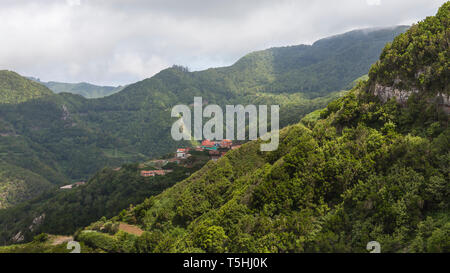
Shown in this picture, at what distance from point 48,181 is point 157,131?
7608 centimetres

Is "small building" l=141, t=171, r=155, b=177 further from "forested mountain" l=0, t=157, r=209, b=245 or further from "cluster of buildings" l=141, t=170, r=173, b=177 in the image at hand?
"forested mountain" l=0, t=157, r=209, b=245

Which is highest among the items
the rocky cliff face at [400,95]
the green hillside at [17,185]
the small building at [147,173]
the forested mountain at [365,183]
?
the rocky cliff face at [400,95]

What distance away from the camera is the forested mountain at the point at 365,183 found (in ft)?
55.3

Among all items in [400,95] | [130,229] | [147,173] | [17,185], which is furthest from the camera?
[17,185]

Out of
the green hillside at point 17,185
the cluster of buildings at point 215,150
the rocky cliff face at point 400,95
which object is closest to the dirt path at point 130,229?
the cluster of buildings at point 215,150

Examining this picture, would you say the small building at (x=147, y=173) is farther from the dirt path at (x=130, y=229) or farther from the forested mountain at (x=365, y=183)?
the forested mountain at (x=365, y=183)

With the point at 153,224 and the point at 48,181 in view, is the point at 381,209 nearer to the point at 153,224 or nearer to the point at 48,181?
the point at 153,224

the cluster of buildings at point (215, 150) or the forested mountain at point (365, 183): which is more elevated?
A: the forested mountain at point (365, 183)

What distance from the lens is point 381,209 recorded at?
57.6 ft

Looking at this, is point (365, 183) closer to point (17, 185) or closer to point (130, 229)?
point (130, 229)

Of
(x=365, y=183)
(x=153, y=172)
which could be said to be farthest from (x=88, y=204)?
(x=365, y=183)

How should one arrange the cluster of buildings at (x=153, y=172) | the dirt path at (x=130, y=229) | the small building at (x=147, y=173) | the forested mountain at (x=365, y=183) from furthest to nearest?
1. the small building at (x=147, y=173)
2. the cluster of buildings at (x=153, y=172)
3. the dirt path at (x=130, y=229)
4. the forested mountain at (x=365, y=183)

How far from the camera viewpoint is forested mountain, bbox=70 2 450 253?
55.3 feet

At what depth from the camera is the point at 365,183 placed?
19891mm
